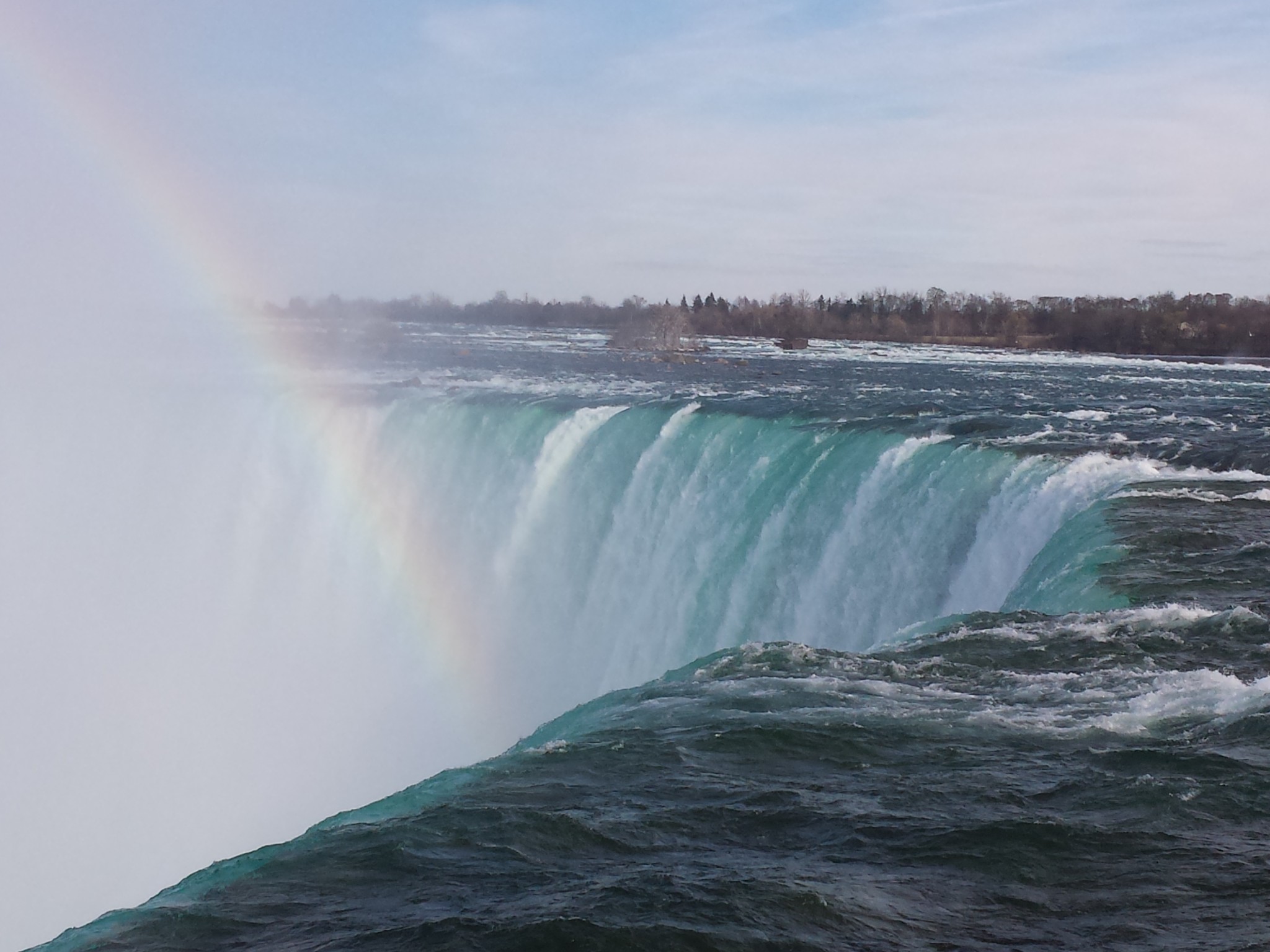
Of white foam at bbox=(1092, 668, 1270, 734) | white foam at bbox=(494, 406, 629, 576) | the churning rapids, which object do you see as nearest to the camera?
the churning rapids

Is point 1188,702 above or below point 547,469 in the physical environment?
above

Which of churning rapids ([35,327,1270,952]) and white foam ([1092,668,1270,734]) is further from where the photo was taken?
white foam ([1092,668,1270,734])

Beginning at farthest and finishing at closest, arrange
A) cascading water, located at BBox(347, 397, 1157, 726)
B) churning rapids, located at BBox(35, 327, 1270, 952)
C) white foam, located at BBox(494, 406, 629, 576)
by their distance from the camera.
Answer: white foam, located at BBox(494, 406, 629, 576), cascading water, located at BBox(347, 397, 1157, 726), churning rapids, located at BBox(35, 327, 1270, 952)

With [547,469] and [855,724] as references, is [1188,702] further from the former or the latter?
[547,469]

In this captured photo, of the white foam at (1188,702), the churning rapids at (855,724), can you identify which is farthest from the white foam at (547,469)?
the white foam at (1188,702)

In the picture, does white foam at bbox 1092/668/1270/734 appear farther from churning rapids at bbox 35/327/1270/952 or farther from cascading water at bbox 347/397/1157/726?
cascading water at bbox 347/397/1157/726

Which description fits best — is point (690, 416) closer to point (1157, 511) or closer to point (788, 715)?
point (1157, 511)

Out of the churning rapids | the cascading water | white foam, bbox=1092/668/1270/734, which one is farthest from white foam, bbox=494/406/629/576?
white foam, bbox=1092/668/1270/734

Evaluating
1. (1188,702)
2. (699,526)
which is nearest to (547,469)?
(699,526)

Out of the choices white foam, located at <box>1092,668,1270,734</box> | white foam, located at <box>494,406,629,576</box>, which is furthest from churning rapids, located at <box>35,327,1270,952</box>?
white foam, located at <box>494,406,629,576</box>

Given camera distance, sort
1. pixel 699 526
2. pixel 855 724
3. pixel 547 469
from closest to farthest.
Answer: pixel 855 724
pixel 699 526
pixel 547 469
